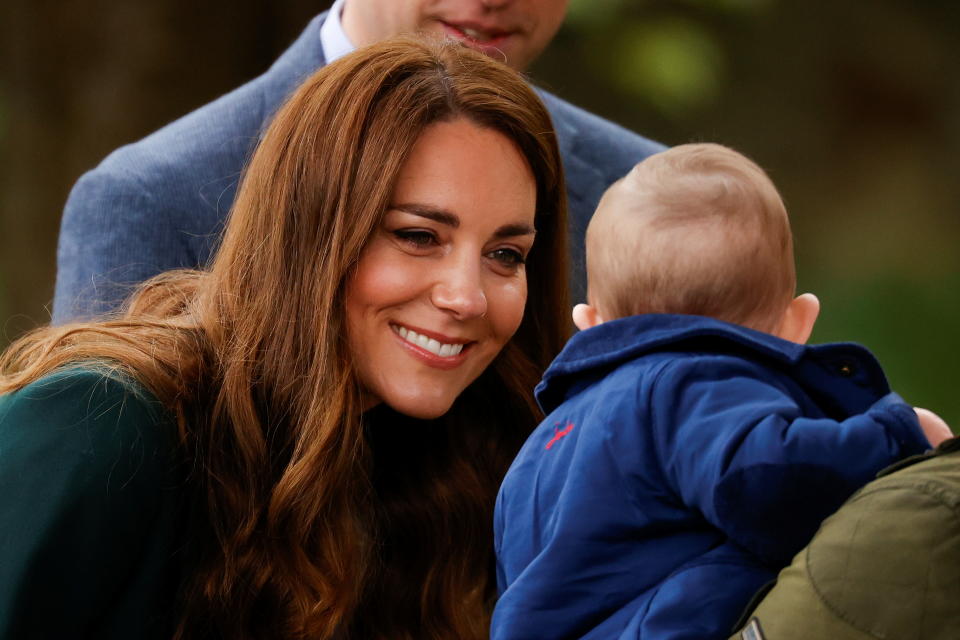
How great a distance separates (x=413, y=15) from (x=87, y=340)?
1085 millimetres

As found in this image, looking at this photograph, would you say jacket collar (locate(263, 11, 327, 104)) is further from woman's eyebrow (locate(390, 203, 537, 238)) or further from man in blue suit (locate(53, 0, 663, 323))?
woman's eyebrow (locate(390, 203, 537, 238))

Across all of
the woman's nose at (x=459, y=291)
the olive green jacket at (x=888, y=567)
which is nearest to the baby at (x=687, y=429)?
the olive green jacket at (x=888, y=567)

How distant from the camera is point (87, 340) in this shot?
241 cm

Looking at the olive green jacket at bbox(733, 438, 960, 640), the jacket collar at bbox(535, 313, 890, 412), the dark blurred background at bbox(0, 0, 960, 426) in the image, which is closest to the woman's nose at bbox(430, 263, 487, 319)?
the jacket collar at bbox(535, 313, 890, 412)

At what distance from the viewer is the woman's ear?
2.05 m

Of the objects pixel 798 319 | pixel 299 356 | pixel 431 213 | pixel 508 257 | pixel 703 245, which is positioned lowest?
pixel 299 356

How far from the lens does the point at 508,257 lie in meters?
2.60

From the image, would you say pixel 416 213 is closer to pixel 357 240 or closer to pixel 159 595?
pixel 357 240

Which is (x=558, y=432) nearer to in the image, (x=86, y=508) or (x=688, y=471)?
(x=688, y=471)

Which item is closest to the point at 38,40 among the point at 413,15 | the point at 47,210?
the point at 47,210

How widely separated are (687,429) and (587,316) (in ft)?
1.20

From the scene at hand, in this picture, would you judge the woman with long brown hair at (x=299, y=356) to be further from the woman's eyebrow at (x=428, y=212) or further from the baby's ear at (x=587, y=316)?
the baby's ear at (x=587, y=316)

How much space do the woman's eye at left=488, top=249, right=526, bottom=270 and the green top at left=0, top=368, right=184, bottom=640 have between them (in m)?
0.63

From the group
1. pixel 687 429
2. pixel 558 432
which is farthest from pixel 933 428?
pixel 558 432
